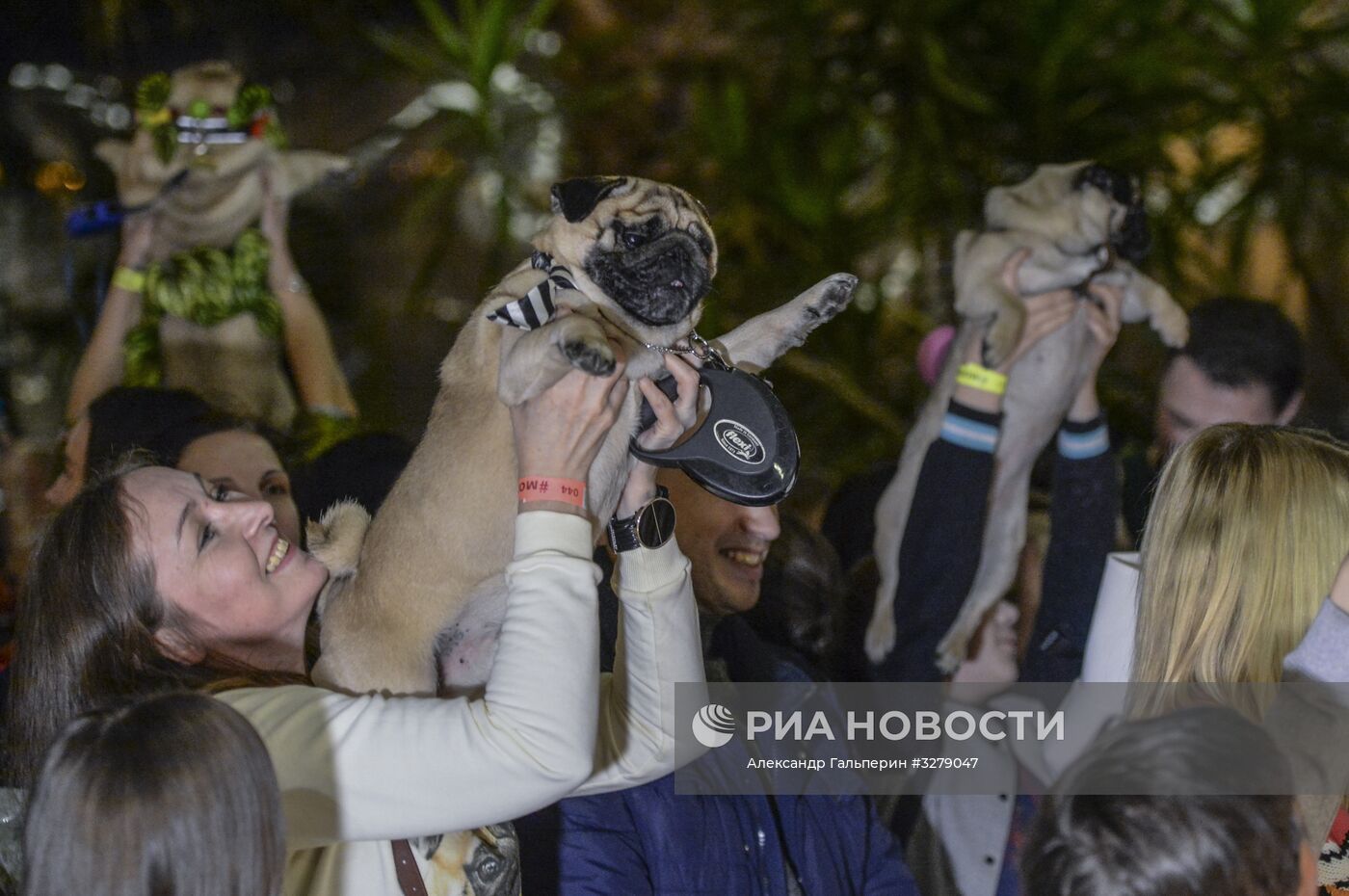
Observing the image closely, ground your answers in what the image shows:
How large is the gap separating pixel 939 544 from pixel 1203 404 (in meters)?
0.71

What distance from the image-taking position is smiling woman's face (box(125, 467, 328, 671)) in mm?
1371

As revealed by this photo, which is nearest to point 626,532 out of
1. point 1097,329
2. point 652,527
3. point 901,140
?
point 652,527

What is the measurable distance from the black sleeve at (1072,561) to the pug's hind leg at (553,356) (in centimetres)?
118

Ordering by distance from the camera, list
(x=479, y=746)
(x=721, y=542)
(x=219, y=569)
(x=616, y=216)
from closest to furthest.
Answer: (x=479, y=746)
(x=219, y=569)
(x=616, y=216)
(x=721, y=542)

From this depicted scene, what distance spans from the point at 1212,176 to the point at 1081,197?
2531 mm

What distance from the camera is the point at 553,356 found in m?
1.32

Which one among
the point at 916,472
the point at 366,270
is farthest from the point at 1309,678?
the point at 366,270

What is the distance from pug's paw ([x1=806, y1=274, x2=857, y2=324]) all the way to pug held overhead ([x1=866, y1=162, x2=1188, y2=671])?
1.90ft

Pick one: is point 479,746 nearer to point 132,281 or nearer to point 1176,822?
point 1176,822

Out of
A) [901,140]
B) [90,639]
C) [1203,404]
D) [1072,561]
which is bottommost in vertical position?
[90,639]

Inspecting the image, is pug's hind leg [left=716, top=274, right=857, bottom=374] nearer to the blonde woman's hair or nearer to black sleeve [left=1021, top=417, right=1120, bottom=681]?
the blonde woman's hair

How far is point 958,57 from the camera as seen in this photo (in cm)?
453

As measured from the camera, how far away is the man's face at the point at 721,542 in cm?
190

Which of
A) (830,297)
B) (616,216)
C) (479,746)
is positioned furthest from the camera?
(830,297)
